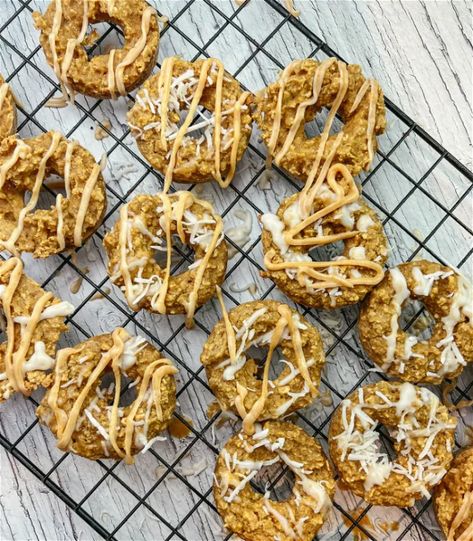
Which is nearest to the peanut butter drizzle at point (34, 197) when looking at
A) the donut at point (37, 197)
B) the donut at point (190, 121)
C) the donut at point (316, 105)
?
the donut at point (37, 197)

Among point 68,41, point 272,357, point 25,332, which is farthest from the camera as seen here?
point 272,357

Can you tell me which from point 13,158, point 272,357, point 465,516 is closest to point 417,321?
point 272,357

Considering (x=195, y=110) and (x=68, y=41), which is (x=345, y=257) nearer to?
(x=195, y=110)

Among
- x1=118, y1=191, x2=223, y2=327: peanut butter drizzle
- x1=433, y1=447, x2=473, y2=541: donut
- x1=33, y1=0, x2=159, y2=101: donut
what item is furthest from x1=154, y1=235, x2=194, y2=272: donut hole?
x1=433, y1=447, x2=473, y2=541: donut

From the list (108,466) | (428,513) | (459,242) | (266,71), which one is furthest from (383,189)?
(108,466)

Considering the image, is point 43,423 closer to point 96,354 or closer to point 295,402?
point 96,354

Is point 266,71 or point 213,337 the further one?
point 266,71
